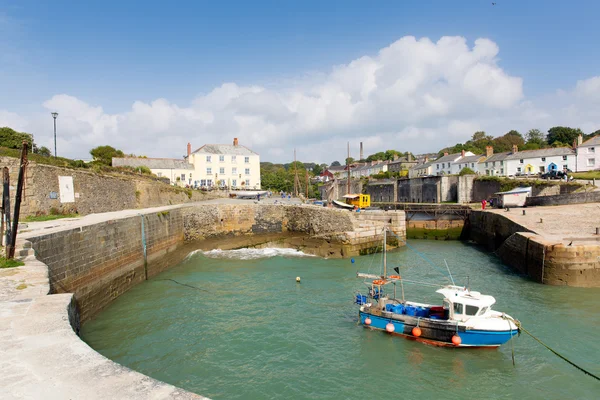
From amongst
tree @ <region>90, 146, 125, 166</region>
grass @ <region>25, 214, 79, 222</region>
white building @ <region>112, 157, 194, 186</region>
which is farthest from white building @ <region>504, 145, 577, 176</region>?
tree @ <region>90, 146, 125, 166</region>

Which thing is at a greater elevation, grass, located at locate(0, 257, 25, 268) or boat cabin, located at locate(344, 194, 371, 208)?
boat cabin, located at locate(344, 194, 371, 208)

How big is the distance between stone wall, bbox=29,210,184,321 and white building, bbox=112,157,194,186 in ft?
103

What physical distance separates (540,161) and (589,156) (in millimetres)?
5908

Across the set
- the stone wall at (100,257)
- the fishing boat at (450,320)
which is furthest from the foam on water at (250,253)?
the fishing boat at (450,320)

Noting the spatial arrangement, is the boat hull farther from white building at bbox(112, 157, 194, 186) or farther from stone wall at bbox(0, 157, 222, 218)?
white building at bbox(112, 157, 194, 186)

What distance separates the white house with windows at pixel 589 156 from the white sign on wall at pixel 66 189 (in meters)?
57.7

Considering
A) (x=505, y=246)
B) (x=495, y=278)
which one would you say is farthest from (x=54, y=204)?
(x=505, y=246)

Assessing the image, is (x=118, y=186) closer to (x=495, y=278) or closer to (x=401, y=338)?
(x=401, y=338)

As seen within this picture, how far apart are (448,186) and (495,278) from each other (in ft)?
110

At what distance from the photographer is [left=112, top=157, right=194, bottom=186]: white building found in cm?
5275

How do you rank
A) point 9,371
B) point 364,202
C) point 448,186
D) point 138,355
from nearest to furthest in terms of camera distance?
point 9,371 → point 138,355 → point 364,202 → point 448,186

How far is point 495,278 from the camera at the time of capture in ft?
63.2

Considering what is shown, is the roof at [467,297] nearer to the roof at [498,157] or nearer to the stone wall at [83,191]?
the stone wall at [83,191]

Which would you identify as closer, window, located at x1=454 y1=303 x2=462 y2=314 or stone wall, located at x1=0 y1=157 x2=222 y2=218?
window, located at x1=454 y1=303 x2=462 y2=314
